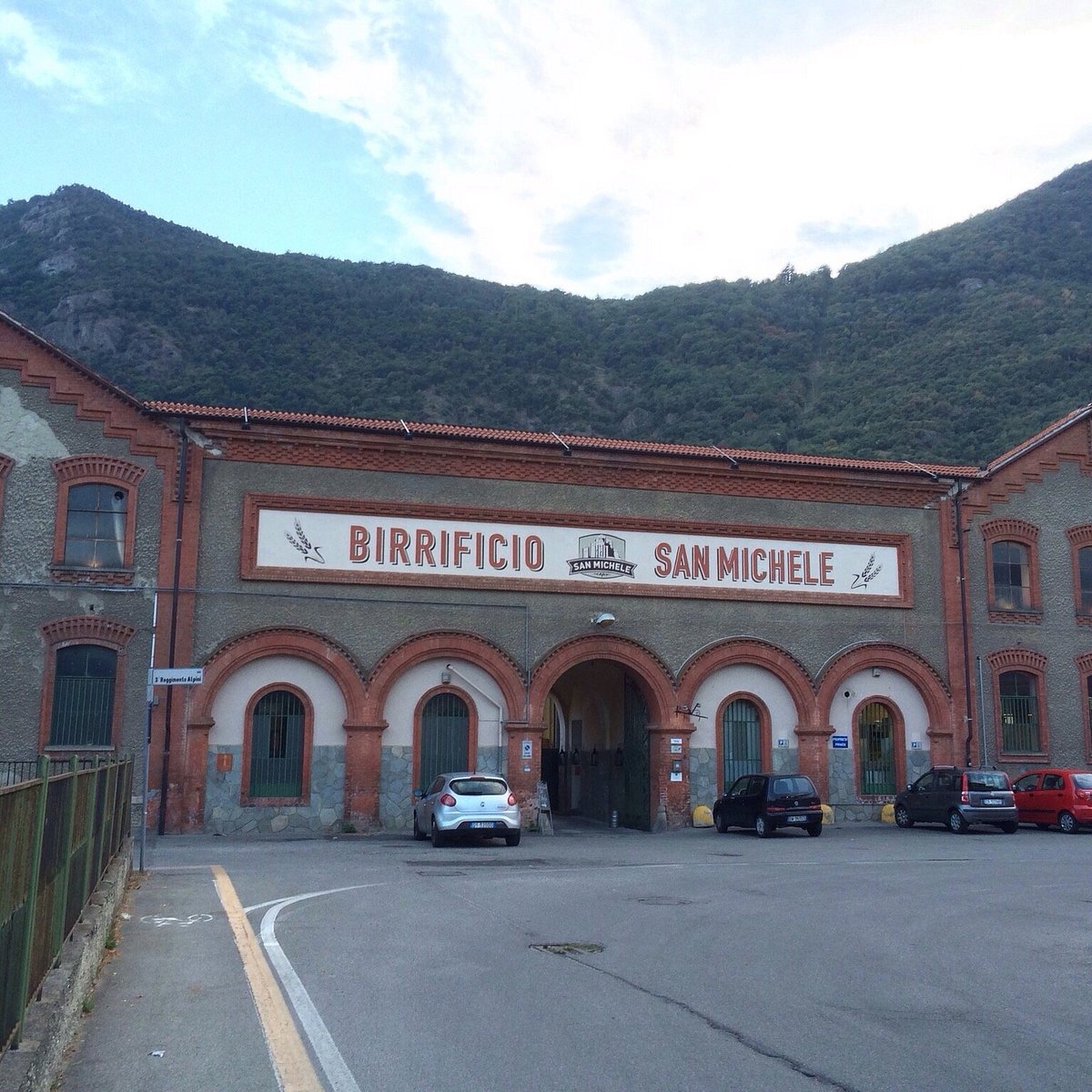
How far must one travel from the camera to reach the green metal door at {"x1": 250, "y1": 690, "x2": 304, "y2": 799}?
25.3 meters

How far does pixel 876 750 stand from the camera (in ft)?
96.9

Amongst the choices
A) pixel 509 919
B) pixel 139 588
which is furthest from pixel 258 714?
pixel 509 919

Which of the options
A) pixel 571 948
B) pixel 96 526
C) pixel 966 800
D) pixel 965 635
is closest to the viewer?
pixel 571 948

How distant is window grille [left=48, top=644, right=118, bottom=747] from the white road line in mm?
13350

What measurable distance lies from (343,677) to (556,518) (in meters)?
6.15

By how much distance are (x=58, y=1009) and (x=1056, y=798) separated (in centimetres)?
2501

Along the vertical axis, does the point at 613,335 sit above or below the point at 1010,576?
→ above

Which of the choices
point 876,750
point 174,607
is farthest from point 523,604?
point 876,750

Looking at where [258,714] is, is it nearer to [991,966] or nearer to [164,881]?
[164,881]

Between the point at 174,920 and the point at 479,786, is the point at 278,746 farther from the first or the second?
the point at 174,920

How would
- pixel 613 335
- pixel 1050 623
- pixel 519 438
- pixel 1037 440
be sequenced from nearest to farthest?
pixel 519 438 → pixel 1050 623 → pixel 1037 440 → pixel 613 335

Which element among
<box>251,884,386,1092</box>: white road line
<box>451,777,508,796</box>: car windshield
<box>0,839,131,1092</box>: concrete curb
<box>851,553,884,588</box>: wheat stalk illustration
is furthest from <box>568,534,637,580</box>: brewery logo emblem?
<box>0,839,131,1092</box>: concrete curb

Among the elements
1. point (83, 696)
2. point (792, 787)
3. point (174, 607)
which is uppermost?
point (174, 607)

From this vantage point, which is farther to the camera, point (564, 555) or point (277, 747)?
point (564, 555)
